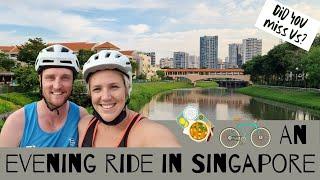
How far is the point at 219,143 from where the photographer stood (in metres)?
5.01

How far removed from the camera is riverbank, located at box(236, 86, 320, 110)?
31.9 m

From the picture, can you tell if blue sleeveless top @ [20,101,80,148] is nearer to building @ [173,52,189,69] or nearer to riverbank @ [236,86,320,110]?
building @ [173,52,189,69]

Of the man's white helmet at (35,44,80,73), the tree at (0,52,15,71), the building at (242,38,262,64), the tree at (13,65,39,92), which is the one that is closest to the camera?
the man's white helmet at (35,44,80,73)

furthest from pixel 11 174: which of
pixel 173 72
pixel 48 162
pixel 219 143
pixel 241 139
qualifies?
pixel 173 72

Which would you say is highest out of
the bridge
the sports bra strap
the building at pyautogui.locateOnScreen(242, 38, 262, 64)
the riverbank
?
the building at pyautogui.locateOnScreen(242, 38, 262, 64)

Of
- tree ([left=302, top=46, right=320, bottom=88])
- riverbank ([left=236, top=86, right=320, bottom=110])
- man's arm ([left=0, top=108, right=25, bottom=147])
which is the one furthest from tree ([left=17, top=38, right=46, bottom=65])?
tree ([left=302, top=46, right=320, bottom=88])

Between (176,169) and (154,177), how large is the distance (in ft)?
0.74

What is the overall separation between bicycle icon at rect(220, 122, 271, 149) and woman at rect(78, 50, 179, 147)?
1.69 metres

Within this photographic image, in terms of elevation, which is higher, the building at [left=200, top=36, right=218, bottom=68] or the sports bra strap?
the building at [left=200, top=36, right=218, bottom=68]

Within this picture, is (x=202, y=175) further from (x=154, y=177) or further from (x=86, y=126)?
(x=86, y=126)

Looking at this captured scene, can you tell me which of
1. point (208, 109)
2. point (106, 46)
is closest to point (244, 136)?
point (106, 46)

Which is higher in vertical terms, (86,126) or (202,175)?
(86,126)

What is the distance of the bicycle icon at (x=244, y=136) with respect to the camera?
205 inches

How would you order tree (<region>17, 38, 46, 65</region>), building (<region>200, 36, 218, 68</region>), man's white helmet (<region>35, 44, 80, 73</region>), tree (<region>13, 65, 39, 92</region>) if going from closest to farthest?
man's white helmet (<region>35, 44, 80, 73</region>) < tree (<region>13, 65, 39, 92</region>) < building (<region>200, 36, 218, 68</region>) < tree (<region>17, 38, 46, 65</region>)
